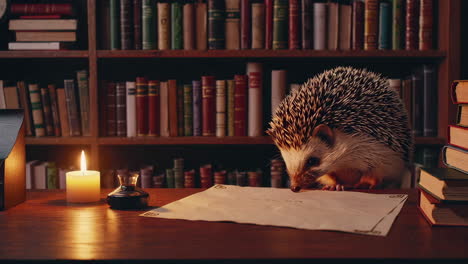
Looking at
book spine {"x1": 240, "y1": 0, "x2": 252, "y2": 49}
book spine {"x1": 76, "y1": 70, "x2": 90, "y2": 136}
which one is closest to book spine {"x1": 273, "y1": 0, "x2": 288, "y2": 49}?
book spine {"x1": 240, "y1": 0, "x2": 252, "y2": 49}

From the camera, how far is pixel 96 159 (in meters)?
2.21

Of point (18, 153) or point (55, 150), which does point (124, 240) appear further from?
point (55, 150)

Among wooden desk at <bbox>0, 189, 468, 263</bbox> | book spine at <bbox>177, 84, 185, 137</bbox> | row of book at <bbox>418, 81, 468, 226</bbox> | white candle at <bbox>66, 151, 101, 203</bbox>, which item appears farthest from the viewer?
book spine at <bbox>177, 84, 185, 137</bbox>

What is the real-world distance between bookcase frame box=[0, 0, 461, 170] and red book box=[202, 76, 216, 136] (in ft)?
0.16

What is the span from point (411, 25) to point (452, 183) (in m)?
1.49

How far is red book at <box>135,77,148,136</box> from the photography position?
7.18 feet

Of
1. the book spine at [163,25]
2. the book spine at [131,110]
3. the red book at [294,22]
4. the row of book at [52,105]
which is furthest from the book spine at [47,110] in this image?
the red book at [294,22]

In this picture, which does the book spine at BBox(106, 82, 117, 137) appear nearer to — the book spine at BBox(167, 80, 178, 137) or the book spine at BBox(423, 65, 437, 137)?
the book spine at BBox(167, 80, 178, 137)

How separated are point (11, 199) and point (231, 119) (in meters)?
1.28

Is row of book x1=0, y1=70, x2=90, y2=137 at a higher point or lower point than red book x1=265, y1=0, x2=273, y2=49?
lower

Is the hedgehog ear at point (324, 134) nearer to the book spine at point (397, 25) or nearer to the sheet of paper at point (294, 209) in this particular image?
the sheet of paper at point (294, 209)

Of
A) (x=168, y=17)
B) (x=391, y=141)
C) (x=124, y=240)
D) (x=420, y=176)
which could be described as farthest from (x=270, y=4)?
(x=124, y=240)

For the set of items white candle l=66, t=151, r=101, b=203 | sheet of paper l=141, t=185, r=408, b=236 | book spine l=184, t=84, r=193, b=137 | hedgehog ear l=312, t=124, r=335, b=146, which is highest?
book spine l=184, t=84, r=193, b=137

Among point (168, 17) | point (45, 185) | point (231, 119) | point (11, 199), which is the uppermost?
point (168, 17)
